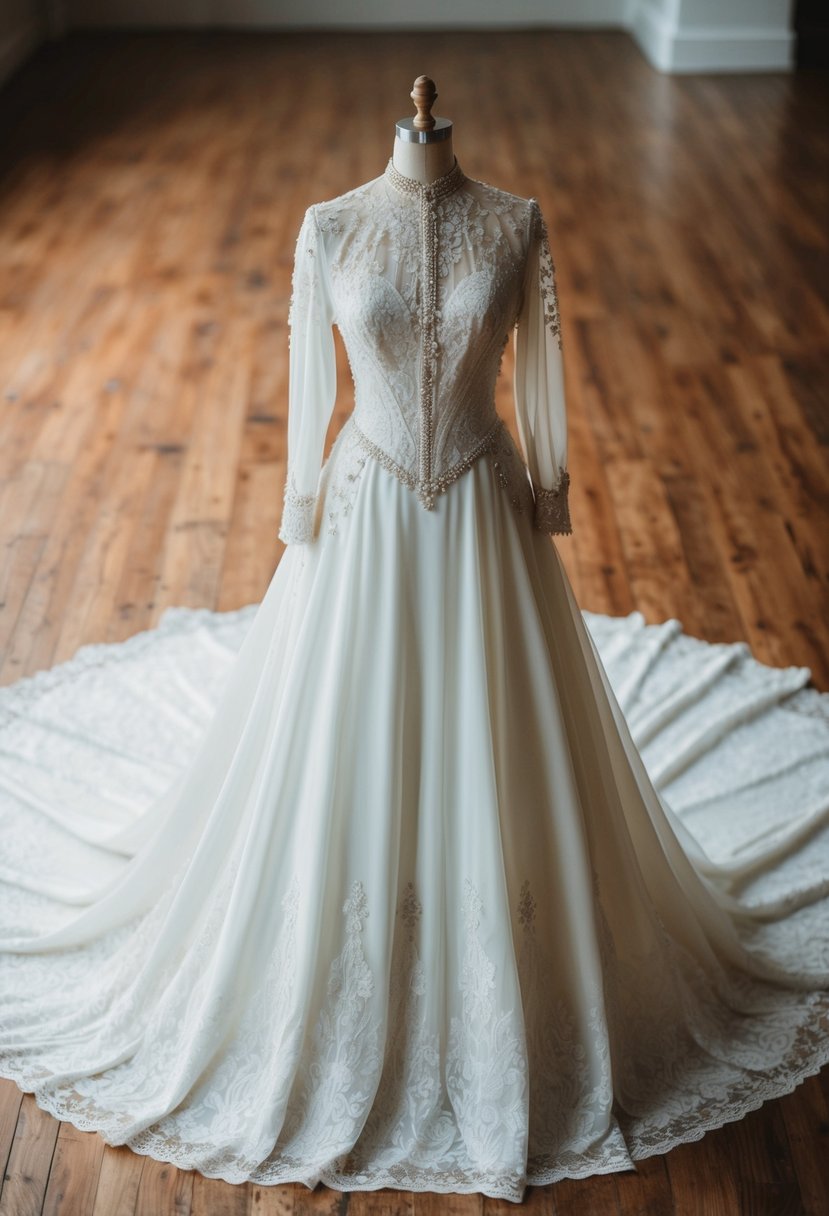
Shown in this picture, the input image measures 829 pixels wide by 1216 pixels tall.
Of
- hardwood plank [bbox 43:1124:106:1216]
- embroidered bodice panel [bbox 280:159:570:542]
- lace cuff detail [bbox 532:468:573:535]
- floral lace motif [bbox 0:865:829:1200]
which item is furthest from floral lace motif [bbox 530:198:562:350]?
hardwood plank [bbox 43:1124:106:1216]

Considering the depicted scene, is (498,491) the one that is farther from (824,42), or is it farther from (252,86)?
(824,42)

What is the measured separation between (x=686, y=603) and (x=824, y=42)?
6.65m

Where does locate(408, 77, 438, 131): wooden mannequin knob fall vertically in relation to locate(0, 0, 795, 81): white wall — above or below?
below

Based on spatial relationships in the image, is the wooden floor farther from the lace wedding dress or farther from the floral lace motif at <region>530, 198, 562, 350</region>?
the floral lace motif at <region>530, 198, 562, 350</region>

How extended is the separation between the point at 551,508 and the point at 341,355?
295 cm

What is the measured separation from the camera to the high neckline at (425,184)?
2029 millimetres

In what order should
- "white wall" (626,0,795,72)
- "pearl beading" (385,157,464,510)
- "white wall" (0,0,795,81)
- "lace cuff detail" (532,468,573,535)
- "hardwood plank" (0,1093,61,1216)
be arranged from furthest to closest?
"white wall" (0,0,795,81) → "white wall" (626,0,795,72) → "lace cuff detail" (532,468,573,535) → "hardwood plank" (0,1093,61,1216) → "pearl beading" (385,157,464,510)

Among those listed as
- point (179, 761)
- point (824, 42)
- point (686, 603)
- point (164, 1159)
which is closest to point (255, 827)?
point (164, 1159)

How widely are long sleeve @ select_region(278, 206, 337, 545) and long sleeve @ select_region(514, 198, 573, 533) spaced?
11.7 inches

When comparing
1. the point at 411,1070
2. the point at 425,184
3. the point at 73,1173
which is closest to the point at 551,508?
the point at 425,184

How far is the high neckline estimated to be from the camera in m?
2.03

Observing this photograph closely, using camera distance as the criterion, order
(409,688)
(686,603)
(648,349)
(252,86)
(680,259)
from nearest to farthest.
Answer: (409,688)
(686,603)
(648,349)
(680,259)
(252,86)

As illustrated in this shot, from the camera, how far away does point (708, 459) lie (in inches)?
176
